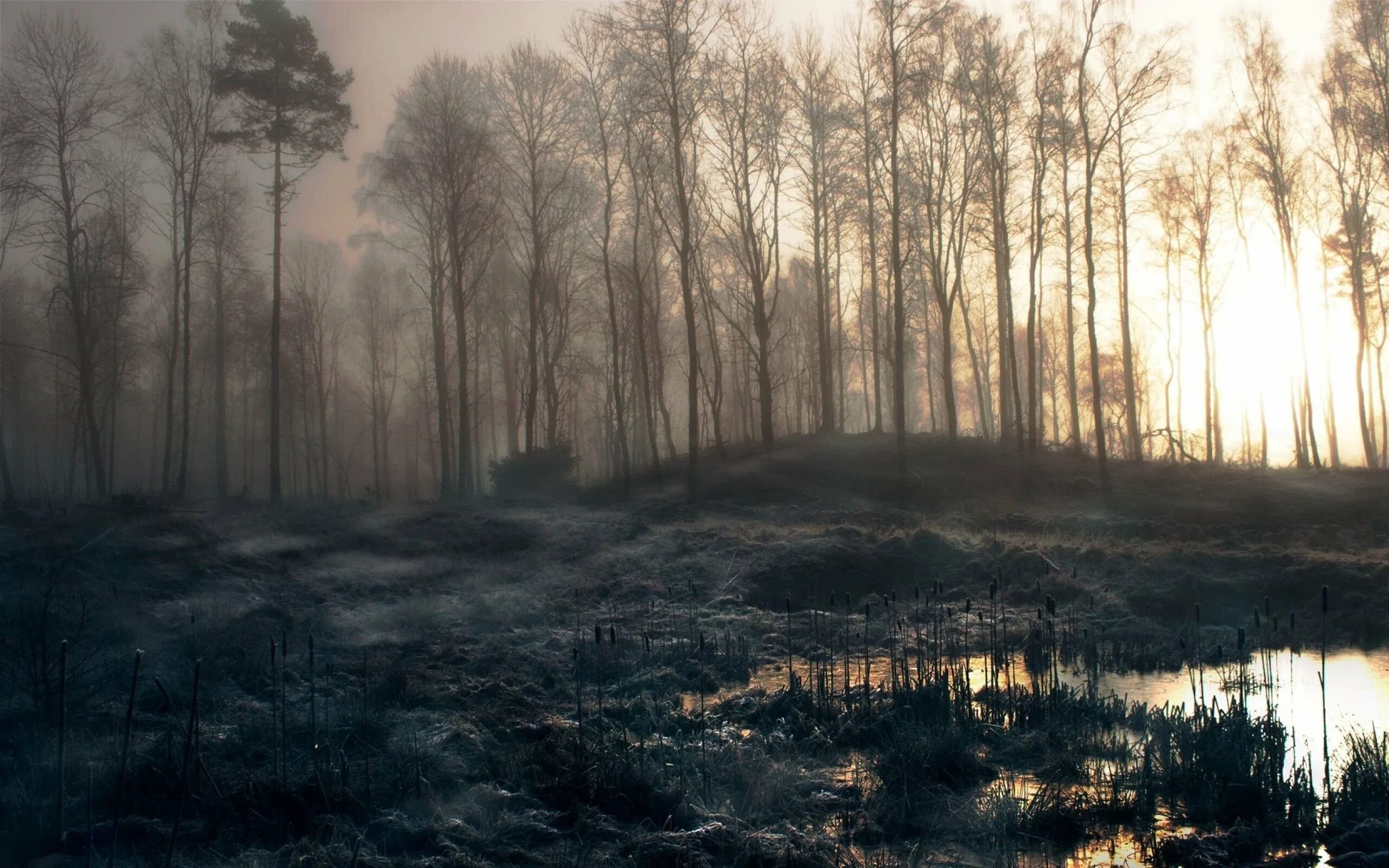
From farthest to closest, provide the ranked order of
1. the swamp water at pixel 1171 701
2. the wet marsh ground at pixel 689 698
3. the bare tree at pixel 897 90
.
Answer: the bare tree at pixel 897 90 → the wet marsh ground at pixel 689 698 → the swamp water at pixel 1171 701

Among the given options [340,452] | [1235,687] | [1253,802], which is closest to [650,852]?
[1253,802]

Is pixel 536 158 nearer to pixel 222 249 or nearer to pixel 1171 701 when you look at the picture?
Result: pixel 222 249

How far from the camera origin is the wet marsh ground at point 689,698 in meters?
6.26

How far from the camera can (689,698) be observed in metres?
9.73

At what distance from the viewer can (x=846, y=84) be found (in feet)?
101

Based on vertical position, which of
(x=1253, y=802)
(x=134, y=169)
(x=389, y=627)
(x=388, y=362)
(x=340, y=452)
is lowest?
(x=1253, y=802)

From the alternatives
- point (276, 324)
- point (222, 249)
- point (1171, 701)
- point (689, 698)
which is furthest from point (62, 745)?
point (222, 249)

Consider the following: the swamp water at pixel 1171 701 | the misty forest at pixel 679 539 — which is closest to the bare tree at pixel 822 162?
the misty forest at pixel 679 539

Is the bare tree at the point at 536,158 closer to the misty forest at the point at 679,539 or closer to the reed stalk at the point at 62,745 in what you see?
the misty forest at the point at 679,539

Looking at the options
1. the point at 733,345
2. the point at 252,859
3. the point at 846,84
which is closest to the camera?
the point at 252,859

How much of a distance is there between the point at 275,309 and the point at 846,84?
18.9m

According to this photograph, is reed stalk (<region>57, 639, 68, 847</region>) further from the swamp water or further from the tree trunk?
the tree trunk

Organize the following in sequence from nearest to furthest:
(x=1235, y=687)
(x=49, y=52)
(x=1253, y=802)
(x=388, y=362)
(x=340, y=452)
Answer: (x=1253, y=802)
(x=1235, y=687)
(x=49, y=52)
(x=388, y=362)
(x=340, y=452)

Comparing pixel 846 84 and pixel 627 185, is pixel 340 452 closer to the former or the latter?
pixel 627 185
